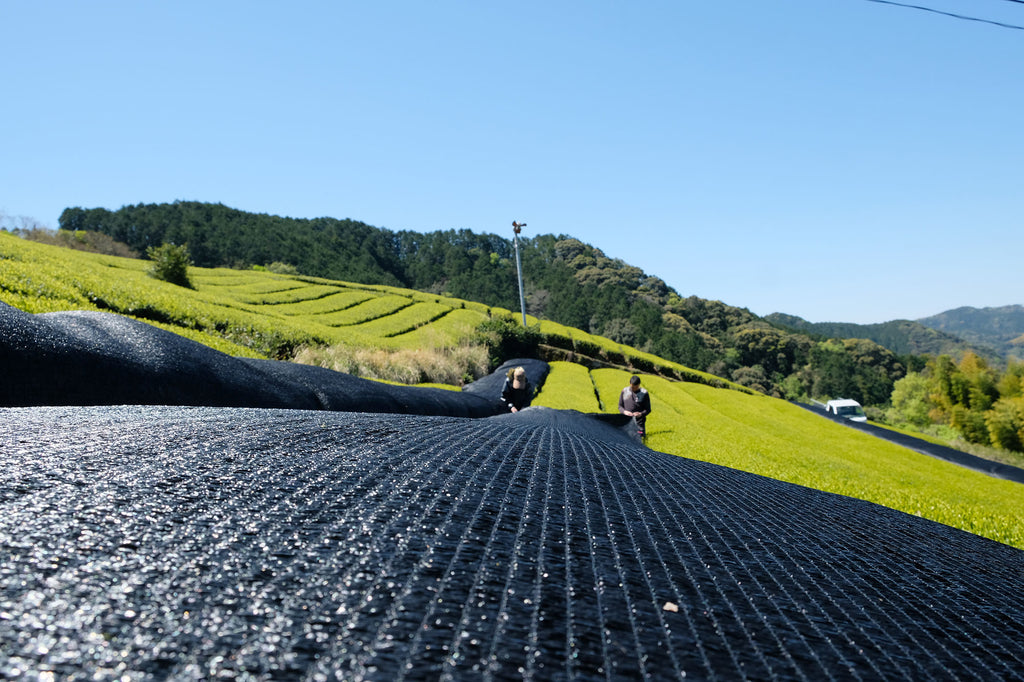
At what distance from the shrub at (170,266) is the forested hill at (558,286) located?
31906mm

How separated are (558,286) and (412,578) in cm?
6435

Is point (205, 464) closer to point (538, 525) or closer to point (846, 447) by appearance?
point (538, 525)

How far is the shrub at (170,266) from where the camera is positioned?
2006 cm

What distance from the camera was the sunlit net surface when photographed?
1.84ft

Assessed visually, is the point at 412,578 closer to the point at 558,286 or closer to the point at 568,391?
the point at 568,391

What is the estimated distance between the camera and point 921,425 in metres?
41.2

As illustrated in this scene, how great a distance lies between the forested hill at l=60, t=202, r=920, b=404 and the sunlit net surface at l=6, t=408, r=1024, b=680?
44.1m

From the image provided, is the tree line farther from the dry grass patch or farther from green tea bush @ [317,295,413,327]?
green tea bush @ [317,295,413,327]

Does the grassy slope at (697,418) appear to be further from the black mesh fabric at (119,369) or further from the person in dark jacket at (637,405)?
the black mesh fabric at (119,369)

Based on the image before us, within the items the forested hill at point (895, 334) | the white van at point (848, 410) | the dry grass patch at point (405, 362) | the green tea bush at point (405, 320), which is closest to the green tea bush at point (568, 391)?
the dry grass patch at point (405, 362)

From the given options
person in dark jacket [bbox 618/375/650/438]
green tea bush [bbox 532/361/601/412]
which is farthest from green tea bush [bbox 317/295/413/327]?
person in dark jacket [bbox 618/375/650/438]

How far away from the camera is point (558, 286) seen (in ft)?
211

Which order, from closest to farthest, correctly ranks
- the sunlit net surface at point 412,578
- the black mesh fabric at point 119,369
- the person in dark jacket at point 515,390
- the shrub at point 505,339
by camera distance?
the sunlit net surface at point 412,578 → the black mesh fabric at point 119,369 → the person in dark jacket at point 515,390 → the shrub at point 505,339

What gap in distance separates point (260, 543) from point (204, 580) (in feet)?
0.37
